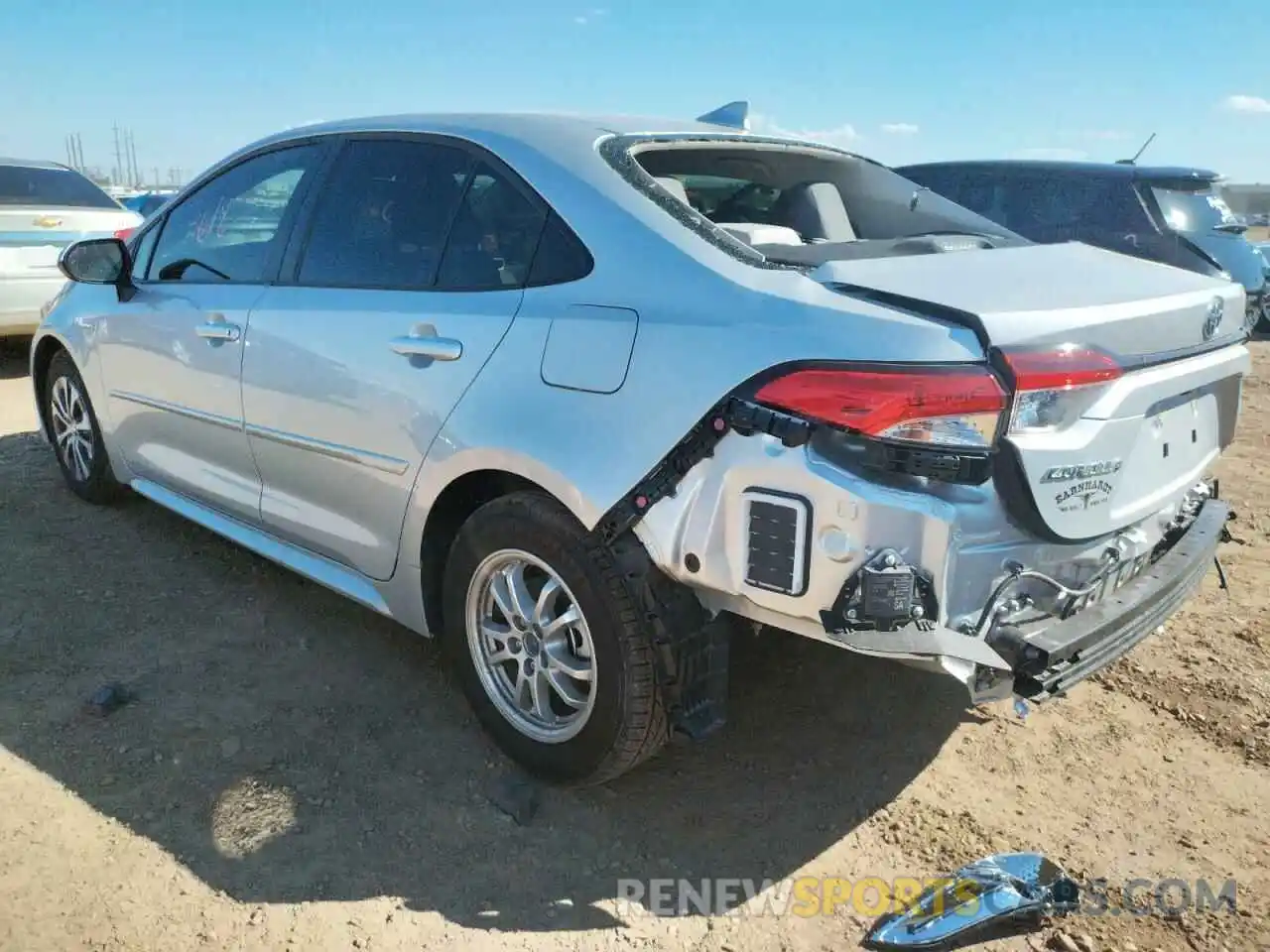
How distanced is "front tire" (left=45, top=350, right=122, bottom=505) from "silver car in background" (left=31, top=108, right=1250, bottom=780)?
1.27 meters

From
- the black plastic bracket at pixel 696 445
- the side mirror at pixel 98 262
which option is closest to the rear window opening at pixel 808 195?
the black plastic bracket at pixel 696 445

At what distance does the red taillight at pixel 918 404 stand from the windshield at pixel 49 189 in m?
7.75

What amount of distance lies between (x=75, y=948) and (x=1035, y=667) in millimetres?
2129

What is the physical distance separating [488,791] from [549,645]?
46 cm

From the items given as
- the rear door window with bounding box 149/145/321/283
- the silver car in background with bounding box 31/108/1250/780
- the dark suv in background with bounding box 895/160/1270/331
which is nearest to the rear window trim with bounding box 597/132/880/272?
the silver car in background with bounding box 31/108/1250/780

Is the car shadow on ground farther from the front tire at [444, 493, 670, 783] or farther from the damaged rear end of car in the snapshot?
the damaged rear end of car

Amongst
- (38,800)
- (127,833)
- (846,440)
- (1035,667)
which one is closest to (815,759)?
(1035,667)

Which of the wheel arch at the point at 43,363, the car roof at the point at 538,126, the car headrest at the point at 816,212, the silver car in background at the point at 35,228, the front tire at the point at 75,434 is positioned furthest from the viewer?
the silver car in background at the point at 35,228

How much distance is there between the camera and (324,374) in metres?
2.98

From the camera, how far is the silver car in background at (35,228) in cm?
730

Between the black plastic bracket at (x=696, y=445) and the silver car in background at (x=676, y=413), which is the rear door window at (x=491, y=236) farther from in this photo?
the black plastic bracket at (x=696, y=445)

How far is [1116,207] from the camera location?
302 inches

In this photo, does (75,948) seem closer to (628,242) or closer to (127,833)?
(127,833)

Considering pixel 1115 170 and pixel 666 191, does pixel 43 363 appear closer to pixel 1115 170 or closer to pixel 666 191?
pixel 666 191
